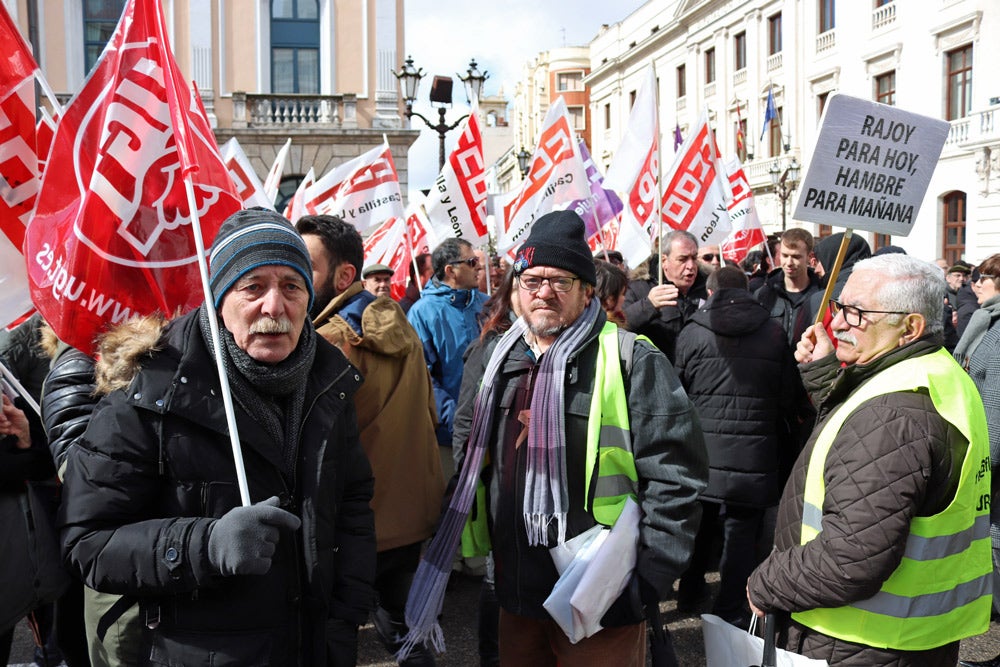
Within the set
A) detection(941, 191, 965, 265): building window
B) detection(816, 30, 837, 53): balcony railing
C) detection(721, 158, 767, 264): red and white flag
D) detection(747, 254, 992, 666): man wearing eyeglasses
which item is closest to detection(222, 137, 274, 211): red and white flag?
detection(747, 254, 992, 666): man wearing eyeglasses

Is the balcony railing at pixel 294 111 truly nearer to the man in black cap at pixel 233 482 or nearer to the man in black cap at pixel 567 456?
the man in black cap at pixel 567 456

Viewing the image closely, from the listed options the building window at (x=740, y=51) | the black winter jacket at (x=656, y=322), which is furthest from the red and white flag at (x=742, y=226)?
the building window at (x=740, y=51)

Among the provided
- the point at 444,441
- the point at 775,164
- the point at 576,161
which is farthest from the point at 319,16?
the point at 444,441

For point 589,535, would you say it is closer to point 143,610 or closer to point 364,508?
point 364,508

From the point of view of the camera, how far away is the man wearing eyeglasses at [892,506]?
2.28 m

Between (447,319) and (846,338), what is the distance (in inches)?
111

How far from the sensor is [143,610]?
202 cm

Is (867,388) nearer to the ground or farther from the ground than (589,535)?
farther from the ground

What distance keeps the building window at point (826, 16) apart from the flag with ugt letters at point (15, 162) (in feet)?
106

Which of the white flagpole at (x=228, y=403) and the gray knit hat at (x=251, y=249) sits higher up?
the gray knit hat at (x=251, y=249)

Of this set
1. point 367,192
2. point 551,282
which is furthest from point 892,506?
point 367,192

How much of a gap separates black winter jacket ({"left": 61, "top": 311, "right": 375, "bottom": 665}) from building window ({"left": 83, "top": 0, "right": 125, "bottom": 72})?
80.8 ft

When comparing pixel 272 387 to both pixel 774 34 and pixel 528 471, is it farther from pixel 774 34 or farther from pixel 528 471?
pixel 774 34

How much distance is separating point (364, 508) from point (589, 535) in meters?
0.69
